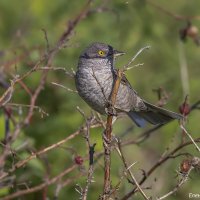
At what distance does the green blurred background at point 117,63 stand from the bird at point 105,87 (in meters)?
0.55

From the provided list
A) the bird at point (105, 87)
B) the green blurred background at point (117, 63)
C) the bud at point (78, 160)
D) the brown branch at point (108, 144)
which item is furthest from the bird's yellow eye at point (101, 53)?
the brown branch at point (108, 144)

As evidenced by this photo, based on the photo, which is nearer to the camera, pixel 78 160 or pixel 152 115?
pixel 78 160

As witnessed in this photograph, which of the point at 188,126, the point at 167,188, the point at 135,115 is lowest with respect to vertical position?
the point at 167,188

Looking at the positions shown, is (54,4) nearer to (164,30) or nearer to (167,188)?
(164,30)

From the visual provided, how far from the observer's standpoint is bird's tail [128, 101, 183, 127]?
16.2ft

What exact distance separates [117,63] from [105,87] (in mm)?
2080

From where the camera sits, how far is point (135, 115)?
5.59m

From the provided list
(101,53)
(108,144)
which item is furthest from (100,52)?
(108,144)

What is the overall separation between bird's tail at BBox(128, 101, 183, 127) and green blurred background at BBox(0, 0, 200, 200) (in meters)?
0.44

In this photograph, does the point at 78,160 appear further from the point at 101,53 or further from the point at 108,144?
the point at 101,53

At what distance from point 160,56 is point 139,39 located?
0.71 m

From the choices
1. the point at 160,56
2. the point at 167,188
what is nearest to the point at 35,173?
the point at 167,188

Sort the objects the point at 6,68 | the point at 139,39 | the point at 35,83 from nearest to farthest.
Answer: the point at 6,68 → the point at 35,83 → the point at 139,39

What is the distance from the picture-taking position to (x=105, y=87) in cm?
463
